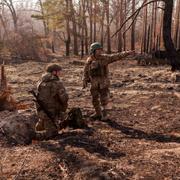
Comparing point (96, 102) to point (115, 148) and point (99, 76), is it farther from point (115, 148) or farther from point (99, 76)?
point (115, 148)

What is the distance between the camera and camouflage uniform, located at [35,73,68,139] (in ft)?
22.8

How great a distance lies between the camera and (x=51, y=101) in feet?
23.2

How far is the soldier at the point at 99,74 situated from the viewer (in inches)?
316

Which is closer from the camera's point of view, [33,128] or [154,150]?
[154,150]

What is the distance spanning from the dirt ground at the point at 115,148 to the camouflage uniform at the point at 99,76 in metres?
0.52

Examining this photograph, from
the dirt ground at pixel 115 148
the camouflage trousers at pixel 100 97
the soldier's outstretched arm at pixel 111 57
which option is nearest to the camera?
the dirt ground at pixel 115 148

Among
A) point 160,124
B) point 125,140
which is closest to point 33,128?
point 125,140

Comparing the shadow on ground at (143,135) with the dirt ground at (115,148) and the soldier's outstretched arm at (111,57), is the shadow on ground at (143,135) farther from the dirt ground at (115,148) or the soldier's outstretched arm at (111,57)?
the soldier's outstretched arm at (111,57)

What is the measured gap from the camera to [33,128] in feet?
25.0

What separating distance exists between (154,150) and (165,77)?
8606 mm

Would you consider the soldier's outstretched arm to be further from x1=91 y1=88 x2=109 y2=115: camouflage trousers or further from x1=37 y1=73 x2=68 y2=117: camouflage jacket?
x1=37 y1=73 x2=68 y2=117: camouflage jacket

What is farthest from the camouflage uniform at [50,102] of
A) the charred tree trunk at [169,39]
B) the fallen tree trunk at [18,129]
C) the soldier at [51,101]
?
the charred tree trunk at [169,39]

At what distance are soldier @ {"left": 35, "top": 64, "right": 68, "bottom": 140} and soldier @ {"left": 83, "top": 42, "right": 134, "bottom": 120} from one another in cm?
133

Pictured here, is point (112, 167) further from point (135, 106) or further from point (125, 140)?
point (135, 106)
